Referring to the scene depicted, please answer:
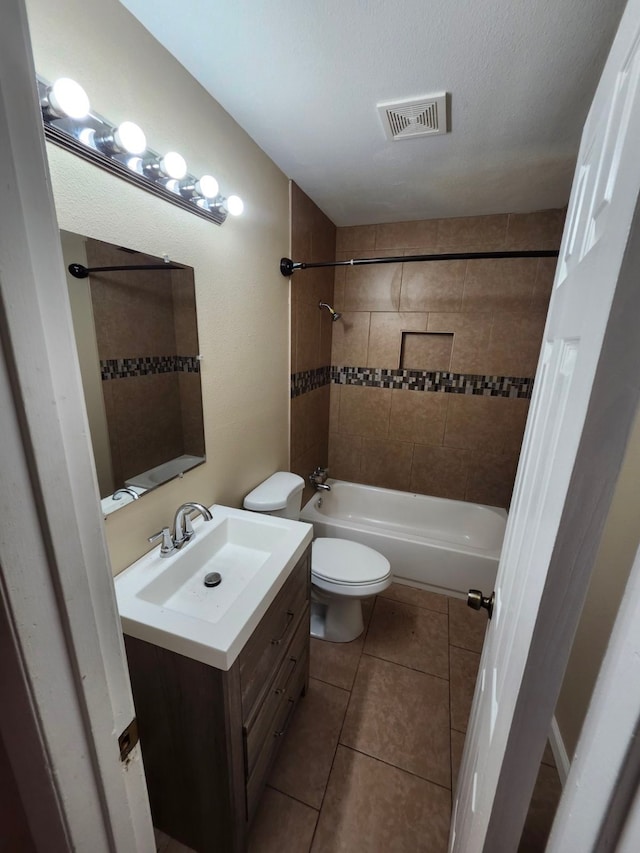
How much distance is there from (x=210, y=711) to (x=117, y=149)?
1.52 m

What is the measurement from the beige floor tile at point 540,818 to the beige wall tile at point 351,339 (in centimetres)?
238

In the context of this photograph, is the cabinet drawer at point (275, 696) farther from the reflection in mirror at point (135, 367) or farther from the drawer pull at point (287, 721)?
the reflection in mirror at point (135, 367)

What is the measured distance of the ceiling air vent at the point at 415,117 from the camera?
1.27 meters

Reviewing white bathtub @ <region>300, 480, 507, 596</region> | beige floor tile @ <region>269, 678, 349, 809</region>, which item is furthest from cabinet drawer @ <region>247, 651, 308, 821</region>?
white bathtub @ <region>300, 480, 507, 596</region>

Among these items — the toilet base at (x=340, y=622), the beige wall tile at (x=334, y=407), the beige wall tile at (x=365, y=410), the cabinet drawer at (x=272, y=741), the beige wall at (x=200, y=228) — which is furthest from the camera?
the beige wall tile at (x=334, y=407)

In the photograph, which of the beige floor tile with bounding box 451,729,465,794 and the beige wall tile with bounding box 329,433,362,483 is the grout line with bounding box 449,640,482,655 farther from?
the beige wall tile with bounding box 329,433,362,483

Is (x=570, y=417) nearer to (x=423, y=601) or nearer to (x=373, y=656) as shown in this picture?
(x=373, y=656)

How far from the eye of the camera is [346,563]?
1886mm

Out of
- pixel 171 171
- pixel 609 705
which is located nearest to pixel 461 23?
pixel 171 171

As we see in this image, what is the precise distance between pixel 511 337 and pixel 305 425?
1.56m

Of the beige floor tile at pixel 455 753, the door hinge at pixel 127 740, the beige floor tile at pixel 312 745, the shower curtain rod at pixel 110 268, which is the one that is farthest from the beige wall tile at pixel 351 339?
the door hinge at pixel 127 740

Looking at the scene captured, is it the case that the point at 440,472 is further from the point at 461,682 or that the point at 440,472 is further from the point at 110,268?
the point at 110,268

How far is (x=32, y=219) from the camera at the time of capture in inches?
14.2

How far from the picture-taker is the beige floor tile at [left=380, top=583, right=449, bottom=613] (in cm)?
217
